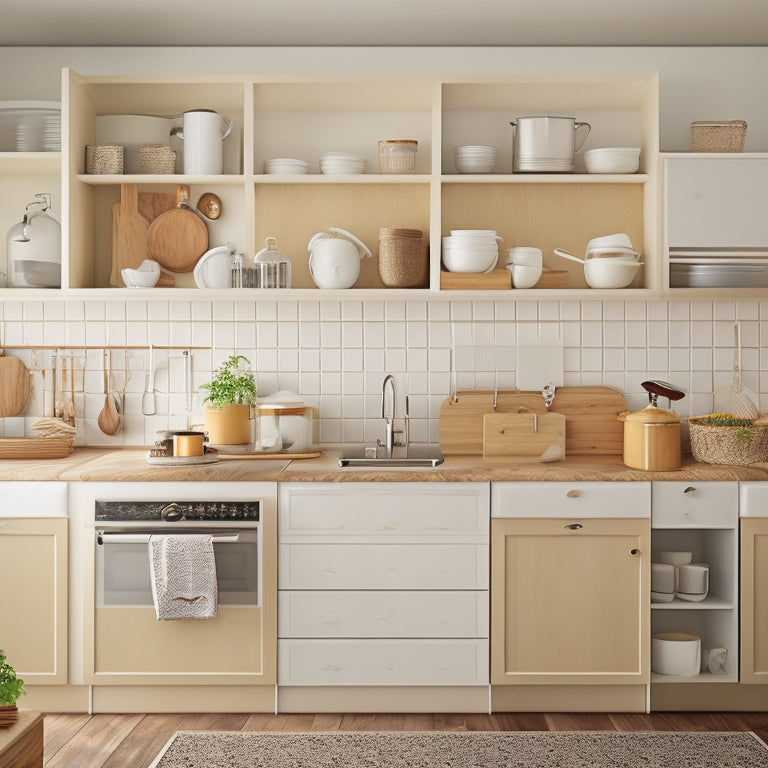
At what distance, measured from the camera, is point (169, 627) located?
323 cm

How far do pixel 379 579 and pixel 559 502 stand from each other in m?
0.69

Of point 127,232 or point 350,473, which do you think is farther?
point 127,232

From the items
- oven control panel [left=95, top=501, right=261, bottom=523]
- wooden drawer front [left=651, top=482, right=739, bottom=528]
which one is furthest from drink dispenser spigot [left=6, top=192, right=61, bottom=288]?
wooden drawer front [left=651, top=482, right=739, bottom=528]

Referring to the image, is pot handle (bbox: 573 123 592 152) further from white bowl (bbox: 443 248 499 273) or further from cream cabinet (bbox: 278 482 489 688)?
cream cabinet (bbox: 278 482 489 688)

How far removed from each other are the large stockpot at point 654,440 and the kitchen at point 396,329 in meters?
0.46

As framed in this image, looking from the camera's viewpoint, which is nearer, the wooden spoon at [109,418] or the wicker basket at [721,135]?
the wicker basket at [721,135]

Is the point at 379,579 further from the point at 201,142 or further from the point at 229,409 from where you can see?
the point at 201,142

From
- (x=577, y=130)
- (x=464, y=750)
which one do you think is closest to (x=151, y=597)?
(x=464, y=750)

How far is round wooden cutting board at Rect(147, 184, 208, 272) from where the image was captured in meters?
3.82

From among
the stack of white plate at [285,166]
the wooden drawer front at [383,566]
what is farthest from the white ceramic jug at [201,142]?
the wooden drawer front at [383,566]

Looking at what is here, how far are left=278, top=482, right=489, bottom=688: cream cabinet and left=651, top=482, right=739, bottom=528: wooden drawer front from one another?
617mm

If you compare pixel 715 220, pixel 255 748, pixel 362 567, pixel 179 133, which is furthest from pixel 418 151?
pixel 255 748

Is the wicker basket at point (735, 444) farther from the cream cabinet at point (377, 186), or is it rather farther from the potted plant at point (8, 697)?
the potted plant at point (8, 697)

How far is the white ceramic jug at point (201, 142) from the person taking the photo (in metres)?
3.66
